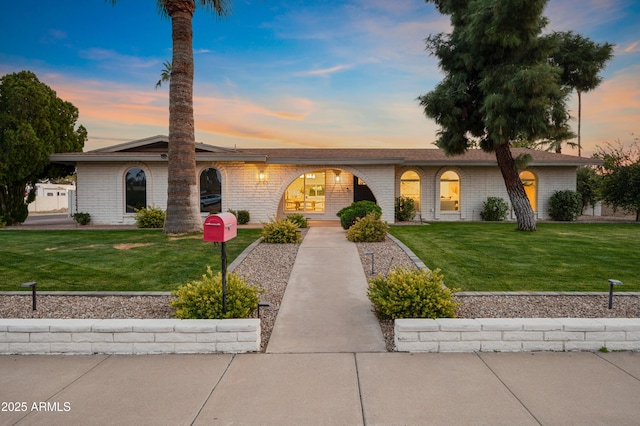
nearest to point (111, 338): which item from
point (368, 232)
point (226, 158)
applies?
point (368, 232)

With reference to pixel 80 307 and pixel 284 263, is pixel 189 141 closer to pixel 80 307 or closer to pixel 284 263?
pixel 284 263

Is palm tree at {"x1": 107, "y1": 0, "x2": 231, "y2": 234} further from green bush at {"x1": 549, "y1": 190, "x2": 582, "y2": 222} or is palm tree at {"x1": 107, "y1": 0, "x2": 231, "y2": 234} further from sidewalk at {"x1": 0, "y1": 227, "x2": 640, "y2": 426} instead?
green bush at {"x1": 549, "y1": 190, "x2": 582, "y2": 222}

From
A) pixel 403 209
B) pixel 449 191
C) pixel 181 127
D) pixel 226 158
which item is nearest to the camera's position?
pixel 181 127

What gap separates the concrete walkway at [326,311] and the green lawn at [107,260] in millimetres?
2082

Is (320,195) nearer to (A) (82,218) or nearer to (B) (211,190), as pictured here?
(B) (211,190)

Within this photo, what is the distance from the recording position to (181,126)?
1130 centimetres

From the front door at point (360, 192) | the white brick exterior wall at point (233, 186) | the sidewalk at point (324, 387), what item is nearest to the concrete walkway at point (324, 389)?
the sidewalk at point (324, 387)

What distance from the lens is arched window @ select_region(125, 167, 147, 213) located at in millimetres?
15984

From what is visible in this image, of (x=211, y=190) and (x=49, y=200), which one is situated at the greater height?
(x=211, y=190)

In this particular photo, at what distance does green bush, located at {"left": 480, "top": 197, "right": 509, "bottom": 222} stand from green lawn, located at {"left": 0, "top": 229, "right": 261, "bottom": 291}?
11.5 metres

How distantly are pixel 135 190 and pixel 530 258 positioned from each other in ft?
51.1

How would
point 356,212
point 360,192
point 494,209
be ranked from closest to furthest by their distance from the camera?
point 356,212, point 494,209, point 360,192

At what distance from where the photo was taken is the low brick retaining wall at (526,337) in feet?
11.8

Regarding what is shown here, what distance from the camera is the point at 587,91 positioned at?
14000 millimetres
